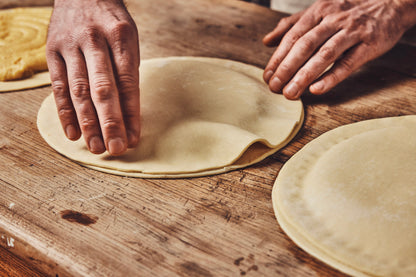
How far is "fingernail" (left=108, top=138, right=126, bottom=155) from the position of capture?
3.43 ft

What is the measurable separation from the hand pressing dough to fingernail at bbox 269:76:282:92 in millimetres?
887

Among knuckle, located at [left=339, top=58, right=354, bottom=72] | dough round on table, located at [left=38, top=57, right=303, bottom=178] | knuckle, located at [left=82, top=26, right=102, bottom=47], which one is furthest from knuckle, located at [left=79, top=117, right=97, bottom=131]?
knuckle, located at [left=339, top=58, right=354, bottom=72]

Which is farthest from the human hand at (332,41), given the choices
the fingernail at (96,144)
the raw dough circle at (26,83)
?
the raw dough circle at (26,83)

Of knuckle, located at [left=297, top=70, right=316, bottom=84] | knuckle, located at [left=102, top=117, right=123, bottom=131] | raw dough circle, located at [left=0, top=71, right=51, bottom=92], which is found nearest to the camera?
knuckle, located at [left=102, top=117, right=123, bottom=131]

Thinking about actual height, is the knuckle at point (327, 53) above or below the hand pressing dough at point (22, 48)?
above

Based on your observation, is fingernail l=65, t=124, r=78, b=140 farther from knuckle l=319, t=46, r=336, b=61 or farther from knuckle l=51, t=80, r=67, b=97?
knuckle l=319, t=46, r=336, b=61

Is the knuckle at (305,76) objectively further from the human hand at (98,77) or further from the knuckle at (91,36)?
the knuckle at (91,36)

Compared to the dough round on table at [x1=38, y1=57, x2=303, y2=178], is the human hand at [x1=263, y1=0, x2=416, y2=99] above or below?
above

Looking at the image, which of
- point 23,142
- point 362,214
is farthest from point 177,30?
point 362,214

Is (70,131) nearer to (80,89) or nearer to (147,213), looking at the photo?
(80,89)

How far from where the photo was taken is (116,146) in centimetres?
105

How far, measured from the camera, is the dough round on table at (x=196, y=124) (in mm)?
1094

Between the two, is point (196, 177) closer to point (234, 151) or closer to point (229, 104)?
point (234, 151)

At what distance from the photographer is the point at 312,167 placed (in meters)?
1.06
